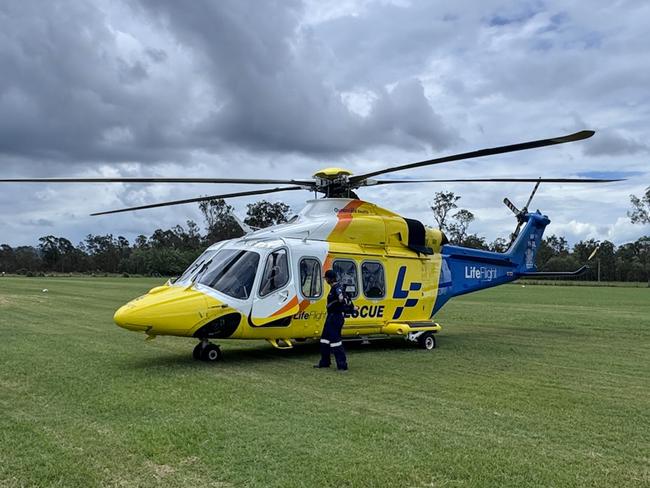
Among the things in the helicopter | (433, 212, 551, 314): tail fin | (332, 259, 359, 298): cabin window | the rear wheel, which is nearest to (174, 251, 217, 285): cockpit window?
the helicopter

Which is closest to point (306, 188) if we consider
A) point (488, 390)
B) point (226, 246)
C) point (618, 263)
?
point (226, 246)

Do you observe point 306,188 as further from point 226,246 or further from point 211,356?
point 211,356

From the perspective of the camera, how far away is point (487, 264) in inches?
575

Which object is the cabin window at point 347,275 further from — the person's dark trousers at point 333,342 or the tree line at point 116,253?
the tree line at point 116,253

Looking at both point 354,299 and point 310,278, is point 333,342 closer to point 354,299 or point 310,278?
point 310,278

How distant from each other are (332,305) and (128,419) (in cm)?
423

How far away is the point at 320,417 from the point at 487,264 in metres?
9.36

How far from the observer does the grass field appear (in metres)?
4.71

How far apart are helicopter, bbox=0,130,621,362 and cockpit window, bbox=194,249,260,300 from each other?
0.06 ft

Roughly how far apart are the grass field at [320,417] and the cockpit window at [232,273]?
4.24 feet

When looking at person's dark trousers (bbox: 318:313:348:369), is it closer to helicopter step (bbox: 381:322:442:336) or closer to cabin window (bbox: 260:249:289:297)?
cabin window (bbox: 260:249:289:297)

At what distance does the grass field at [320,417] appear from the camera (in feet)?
15.5

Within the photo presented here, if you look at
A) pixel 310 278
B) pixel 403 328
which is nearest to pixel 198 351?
pixel 310 278

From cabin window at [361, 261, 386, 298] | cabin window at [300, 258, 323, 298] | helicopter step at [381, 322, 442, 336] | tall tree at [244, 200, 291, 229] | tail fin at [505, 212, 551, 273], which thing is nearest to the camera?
cabin window at [300, 258, 323, 298]
